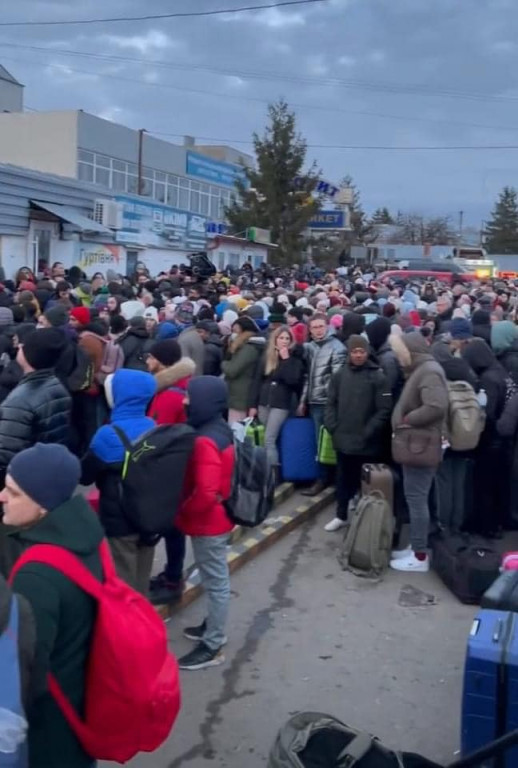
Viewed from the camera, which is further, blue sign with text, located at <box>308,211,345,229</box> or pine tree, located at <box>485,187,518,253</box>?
pine tree, located at <box>485,187,518,253</box>

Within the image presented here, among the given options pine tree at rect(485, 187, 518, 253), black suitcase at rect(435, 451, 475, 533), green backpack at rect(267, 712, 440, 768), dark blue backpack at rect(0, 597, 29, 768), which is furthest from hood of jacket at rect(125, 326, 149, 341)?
pine tree at rect(485, 187, 518, 253)

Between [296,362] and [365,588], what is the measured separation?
2667mm

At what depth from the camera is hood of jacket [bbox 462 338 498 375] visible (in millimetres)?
7777

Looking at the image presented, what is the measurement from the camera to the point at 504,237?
8719 centimetres

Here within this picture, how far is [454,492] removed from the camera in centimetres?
771

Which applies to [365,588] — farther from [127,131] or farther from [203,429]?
[127,131]

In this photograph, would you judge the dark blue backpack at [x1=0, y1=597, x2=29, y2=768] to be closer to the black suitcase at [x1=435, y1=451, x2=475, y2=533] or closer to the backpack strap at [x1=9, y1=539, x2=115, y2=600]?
the backpack strap at [x1=9, y1=539, x2=115, y2=600]

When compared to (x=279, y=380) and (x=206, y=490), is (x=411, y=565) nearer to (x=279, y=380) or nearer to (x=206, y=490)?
(x=279, y=380)

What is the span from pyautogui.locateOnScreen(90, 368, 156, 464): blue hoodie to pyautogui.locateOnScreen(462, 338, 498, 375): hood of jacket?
3.47 metres

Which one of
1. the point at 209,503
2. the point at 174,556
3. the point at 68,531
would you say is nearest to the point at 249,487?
the point at 209,503

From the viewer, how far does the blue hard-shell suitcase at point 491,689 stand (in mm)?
3916

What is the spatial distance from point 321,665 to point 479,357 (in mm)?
3294

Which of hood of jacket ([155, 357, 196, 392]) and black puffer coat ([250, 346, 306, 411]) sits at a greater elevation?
hood of jacket ([155, 357, 196, 392])

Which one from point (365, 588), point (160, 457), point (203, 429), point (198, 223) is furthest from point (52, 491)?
point (198, 223)
